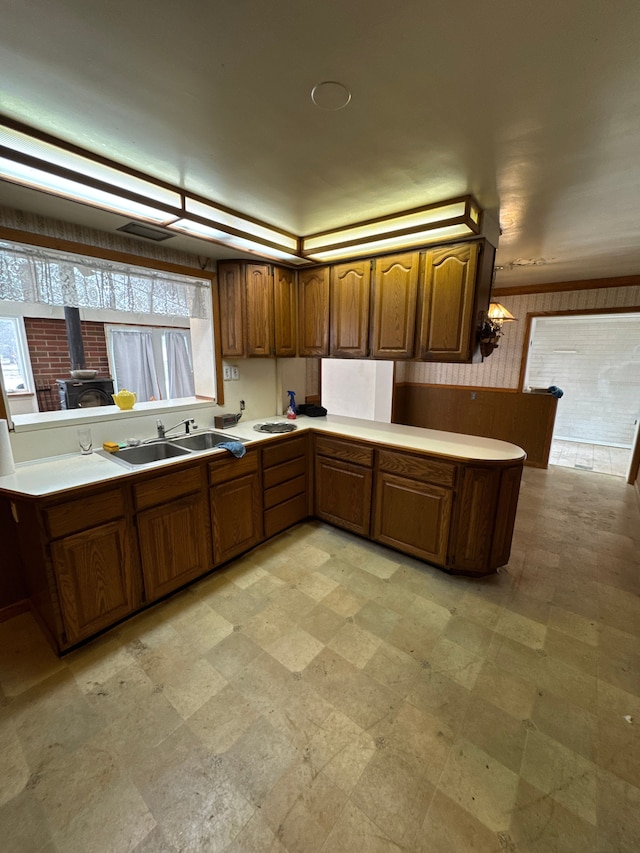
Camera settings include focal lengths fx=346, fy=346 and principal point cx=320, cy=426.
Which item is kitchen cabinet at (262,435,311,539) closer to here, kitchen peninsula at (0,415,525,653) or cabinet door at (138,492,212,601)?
kitchen peninsula at (0,415,525,653)

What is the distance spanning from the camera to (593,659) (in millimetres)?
1823

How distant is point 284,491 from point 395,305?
1739 mm

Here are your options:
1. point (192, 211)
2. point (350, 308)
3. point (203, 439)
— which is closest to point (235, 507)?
point (203, 439)

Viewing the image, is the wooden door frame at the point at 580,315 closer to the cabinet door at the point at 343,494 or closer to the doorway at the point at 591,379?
the doorway at the point at 591,379

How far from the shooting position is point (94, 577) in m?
1.84

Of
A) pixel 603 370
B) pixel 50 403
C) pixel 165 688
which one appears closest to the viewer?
pixel 165 688

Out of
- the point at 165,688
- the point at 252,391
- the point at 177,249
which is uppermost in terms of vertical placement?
the point at 177,249

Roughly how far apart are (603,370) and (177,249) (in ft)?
22.2

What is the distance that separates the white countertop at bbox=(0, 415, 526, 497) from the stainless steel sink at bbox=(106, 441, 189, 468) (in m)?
0.14

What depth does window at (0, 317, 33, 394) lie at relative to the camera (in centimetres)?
470

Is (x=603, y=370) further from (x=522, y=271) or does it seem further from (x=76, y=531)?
(x=76, y=531)

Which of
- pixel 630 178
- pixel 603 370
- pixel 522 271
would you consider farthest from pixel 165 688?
pixel 603 370

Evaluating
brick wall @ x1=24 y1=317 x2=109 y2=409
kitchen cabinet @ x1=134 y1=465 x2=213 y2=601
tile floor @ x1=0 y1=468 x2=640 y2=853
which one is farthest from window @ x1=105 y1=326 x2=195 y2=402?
tile floor @ x1=0 y1=468 x2=640 y2=853

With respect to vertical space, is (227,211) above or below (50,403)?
above
